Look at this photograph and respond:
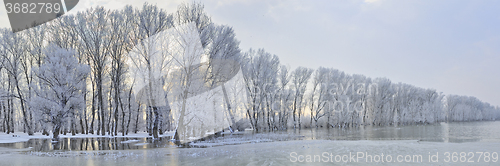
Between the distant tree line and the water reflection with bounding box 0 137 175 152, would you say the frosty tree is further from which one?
the water reflection with bounding box 0 137 175 152

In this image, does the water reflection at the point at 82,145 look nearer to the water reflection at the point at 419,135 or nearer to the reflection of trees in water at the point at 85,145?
the reflection of trees in water at the point at 85,145

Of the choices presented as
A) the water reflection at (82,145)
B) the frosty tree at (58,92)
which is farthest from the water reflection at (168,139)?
the frosty tree at (58,92)

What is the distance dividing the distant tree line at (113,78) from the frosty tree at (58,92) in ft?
0.23

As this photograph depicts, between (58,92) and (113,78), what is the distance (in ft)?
22.0

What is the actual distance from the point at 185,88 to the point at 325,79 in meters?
36.9

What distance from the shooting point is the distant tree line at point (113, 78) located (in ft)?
78.3

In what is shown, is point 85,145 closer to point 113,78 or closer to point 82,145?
point 82,145

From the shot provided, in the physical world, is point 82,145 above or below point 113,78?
below

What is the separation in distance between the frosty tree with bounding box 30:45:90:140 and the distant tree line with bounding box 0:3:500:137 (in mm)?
72

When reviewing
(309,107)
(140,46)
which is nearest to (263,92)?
(309,107)

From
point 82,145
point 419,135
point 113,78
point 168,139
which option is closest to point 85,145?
point 82,145

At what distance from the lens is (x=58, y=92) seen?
23.1m

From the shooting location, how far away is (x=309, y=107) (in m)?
53.5

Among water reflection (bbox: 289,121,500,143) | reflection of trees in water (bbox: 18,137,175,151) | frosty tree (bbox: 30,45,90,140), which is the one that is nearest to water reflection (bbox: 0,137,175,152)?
reflection of trees in water (bbox: 18,137,175,151)
